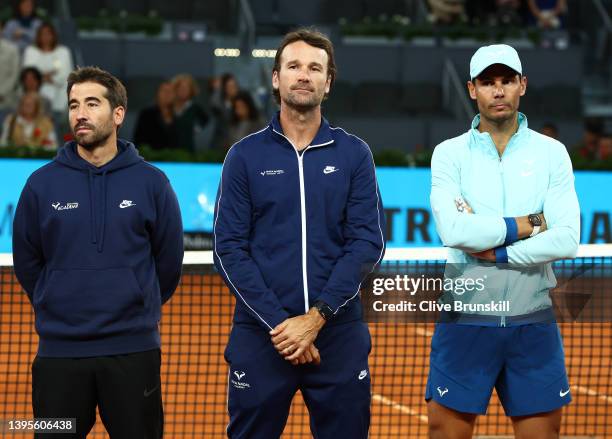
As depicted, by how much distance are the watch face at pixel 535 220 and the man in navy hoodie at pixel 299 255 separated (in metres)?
0.68

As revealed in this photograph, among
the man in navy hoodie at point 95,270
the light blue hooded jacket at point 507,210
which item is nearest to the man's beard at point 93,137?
the man in navy hoodie at point 95,270

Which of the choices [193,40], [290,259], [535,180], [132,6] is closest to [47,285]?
[290,259]

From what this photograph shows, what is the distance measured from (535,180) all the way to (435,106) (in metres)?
A: 14.6

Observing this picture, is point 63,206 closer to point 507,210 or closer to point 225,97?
point 507,210

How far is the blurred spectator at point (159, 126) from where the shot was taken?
51.4ft

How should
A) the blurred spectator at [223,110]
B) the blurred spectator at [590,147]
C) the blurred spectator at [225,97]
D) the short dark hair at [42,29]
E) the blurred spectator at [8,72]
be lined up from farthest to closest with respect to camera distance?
the blurred spectator at [8,72]
the short dark hair at [42,29]
the blurred spectator at [225,97]
the blurred spectator at [223,110]
the blurred spectator at [590,147]

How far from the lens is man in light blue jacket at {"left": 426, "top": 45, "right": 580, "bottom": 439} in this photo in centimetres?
536

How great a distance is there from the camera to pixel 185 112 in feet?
52.3

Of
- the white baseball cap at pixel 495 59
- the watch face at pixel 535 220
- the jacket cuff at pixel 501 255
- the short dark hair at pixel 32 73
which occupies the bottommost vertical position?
the jacket cuff at pixel 501 255

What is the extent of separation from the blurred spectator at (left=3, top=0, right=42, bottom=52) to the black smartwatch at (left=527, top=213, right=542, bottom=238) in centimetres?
1370

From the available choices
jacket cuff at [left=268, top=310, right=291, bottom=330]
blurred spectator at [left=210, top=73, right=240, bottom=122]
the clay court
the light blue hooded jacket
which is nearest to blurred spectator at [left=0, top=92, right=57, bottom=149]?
blurred spectator at [left=210, top=73, right=240, bottom=122]

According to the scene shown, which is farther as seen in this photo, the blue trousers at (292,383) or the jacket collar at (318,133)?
the jacket collar at (318,133)

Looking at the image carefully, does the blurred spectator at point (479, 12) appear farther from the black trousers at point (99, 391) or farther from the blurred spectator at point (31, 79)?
the black trousers at point (99, 391)

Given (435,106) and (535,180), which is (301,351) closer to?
(535,180)
